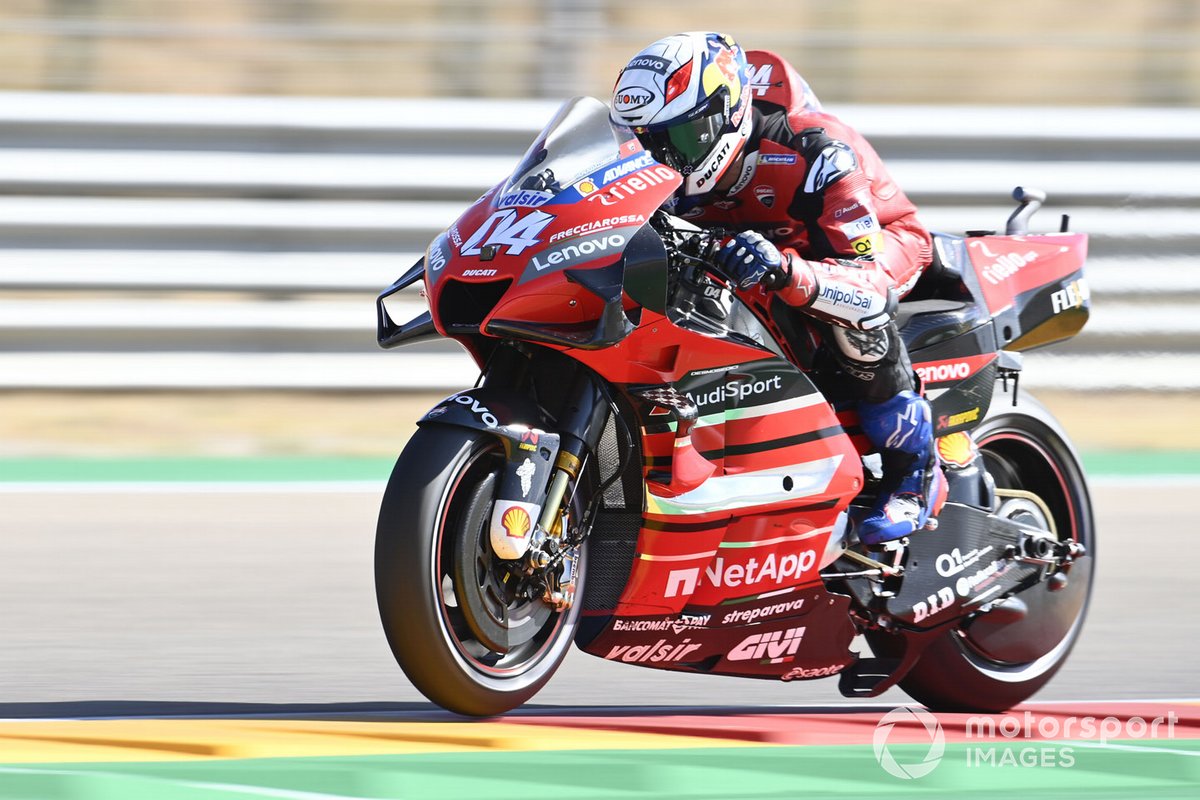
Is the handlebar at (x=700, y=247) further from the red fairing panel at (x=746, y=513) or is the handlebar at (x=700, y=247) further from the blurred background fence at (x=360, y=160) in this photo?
the blurred background fence at (x=360, y=160)

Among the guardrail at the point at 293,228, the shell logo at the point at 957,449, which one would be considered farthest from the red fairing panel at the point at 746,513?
the guardrail at the point at 293,228

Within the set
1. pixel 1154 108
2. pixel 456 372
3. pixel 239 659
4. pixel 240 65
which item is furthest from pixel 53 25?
pixel 1154 108

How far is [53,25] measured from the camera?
28.9 feet

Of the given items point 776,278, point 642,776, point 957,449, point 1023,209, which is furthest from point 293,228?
point 642,776

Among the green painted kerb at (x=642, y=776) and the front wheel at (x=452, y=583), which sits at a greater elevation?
the front wheel at (x=452, y=583)

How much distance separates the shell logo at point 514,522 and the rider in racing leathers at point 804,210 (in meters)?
0.68

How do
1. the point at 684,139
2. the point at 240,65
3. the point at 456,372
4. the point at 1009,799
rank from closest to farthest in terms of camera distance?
the point at 1009,799 < the point at 684,139 < the point at 456,372 < the point at 240,65

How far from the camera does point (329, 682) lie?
4867 mm

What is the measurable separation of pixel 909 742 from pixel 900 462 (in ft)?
2.35

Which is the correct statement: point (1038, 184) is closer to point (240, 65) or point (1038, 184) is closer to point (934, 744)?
point (240, 65)

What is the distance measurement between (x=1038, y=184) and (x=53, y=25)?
4830 mm

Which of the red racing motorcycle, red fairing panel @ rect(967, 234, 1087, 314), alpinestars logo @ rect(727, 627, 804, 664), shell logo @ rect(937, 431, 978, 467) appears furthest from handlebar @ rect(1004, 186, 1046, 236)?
alpinestars logo @ rect(727, 627, 804, 664)

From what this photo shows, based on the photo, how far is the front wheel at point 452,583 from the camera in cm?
384

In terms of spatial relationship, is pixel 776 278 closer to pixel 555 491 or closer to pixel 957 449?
pixel 555 491
